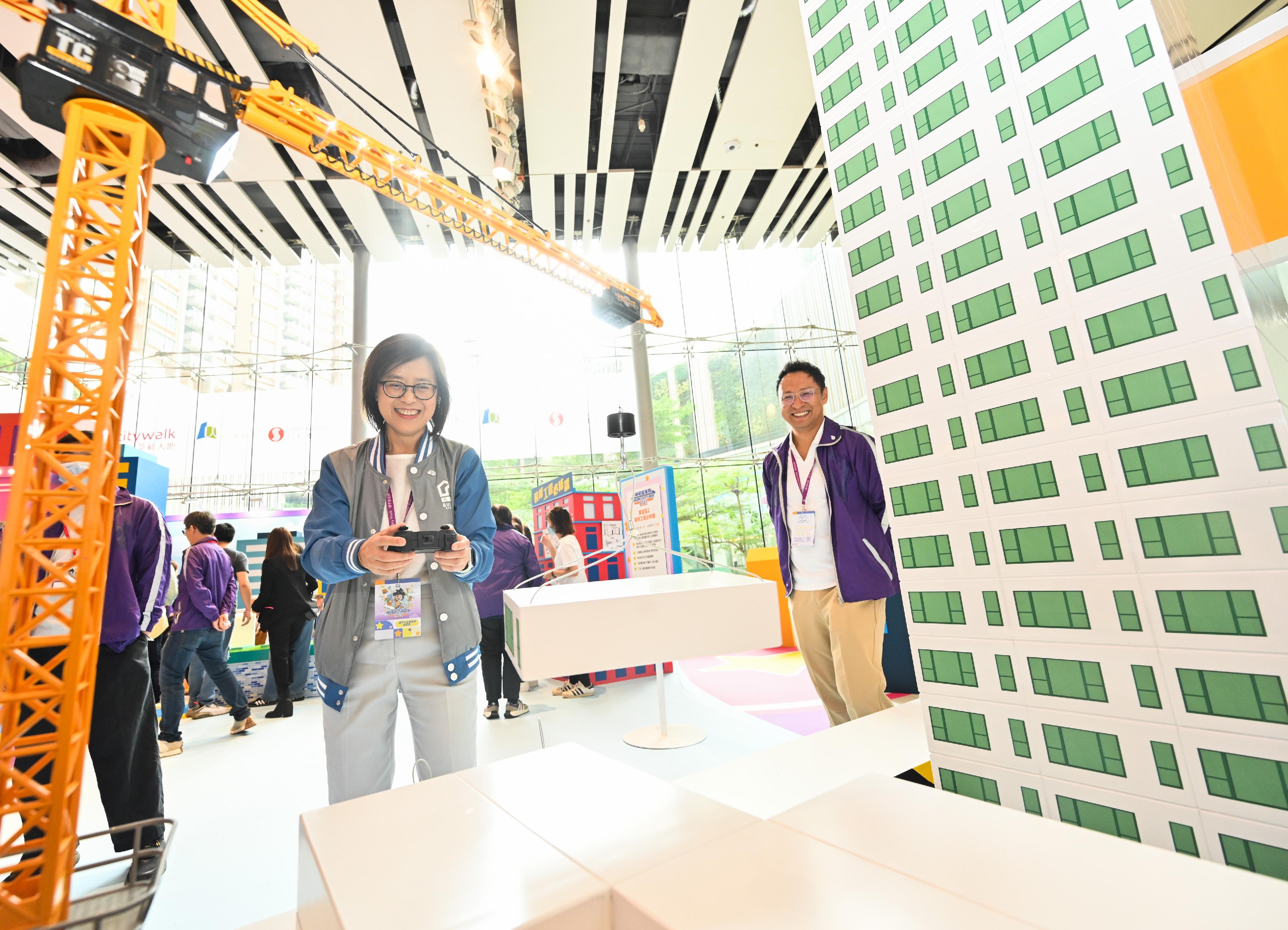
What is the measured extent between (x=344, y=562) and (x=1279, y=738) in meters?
1.65

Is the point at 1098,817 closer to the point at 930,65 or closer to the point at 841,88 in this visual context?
the point at 930,65

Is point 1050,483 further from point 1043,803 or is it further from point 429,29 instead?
point 429,29

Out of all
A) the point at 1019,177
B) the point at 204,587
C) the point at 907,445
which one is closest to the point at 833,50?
the point at 1019,177

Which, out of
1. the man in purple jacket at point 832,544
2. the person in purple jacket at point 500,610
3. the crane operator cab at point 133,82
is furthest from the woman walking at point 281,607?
the man in purple jacket at point 832,544

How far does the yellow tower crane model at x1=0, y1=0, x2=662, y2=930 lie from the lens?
70.2 inches

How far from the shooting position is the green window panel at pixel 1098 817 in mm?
798

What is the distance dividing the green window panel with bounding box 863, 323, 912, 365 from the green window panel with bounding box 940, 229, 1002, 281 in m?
0.12

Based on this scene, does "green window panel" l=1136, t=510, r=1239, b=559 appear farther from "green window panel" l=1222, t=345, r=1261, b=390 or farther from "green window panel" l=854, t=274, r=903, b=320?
"green window panel" l=854, t=274, r=903, b=320

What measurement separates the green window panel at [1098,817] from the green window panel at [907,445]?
58 centimetres

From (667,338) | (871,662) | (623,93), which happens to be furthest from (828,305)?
(871,662)

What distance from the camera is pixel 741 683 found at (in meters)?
4.62

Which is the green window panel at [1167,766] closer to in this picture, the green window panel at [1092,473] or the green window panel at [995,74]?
the green window panel at [1092,473]

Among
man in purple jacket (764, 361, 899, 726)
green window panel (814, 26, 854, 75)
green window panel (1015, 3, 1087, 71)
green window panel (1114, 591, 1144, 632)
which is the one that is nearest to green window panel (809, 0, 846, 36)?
green window panel (814, 26, 854, 75)

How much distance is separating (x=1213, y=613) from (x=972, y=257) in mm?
633
